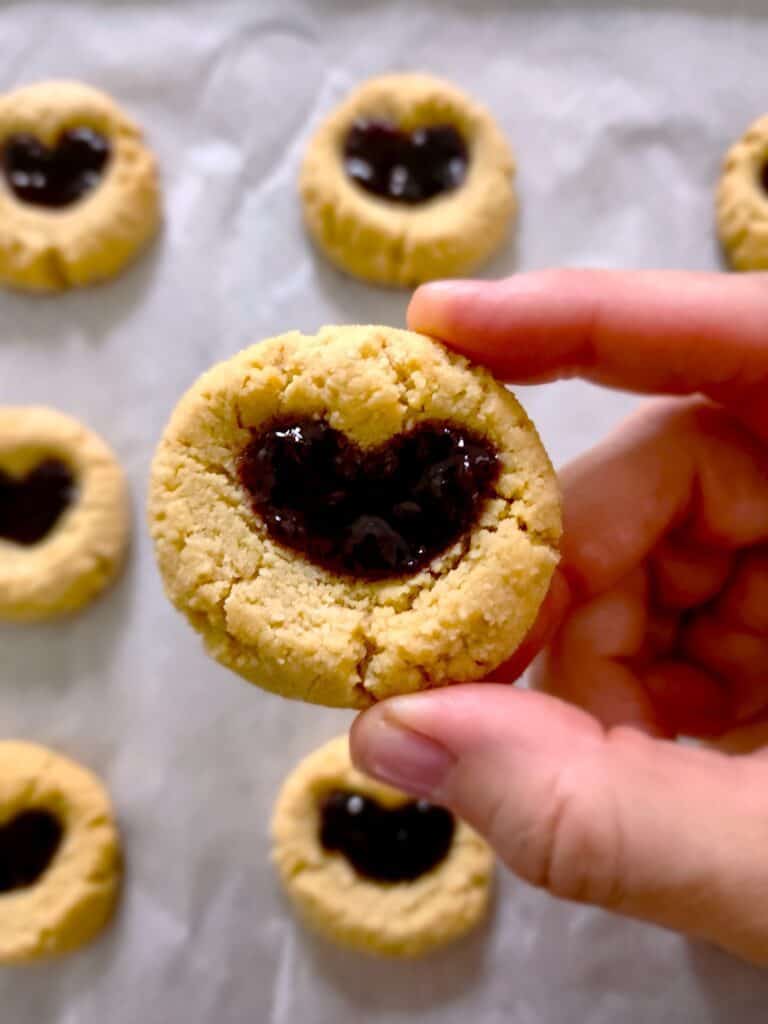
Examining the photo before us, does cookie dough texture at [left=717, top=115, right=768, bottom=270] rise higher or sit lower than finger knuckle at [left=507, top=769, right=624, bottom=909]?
higher

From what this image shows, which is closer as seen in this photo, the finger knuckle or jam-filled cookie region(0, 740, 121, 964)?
the finger knuckle

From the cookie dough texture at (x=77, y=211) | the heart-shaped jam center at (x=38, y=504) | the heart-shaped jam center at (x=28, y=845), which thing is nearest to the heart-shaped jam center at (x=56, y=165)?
the cookie dough texture at (x=77, y=211)

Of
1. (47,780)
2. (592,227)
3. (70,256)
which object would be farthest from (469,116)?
(47,780)

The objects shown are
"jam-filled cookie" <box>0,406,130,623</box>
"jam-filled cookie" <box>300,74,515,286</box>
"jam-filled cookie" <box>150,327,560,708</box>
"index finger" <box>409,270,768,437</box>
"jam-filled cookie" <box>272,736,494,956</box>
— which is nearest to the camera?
"jam-filled cookie" <box>150,327,560,708</box>

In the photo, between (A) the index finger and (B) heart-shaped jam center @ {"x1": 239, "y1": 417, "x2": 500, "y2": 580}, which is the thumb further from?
(A) the index finger

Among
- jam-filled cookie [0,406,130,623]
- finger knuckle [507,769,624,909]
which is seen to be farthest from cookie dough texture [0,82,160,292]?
finger knuckle [507,769,624,909]

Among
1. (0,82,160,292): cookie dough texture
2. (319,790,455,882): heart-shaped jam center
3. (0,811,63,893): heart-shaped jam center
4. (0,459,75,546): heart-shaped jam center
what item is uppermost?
(0,82,160,292): cookie dough texture
